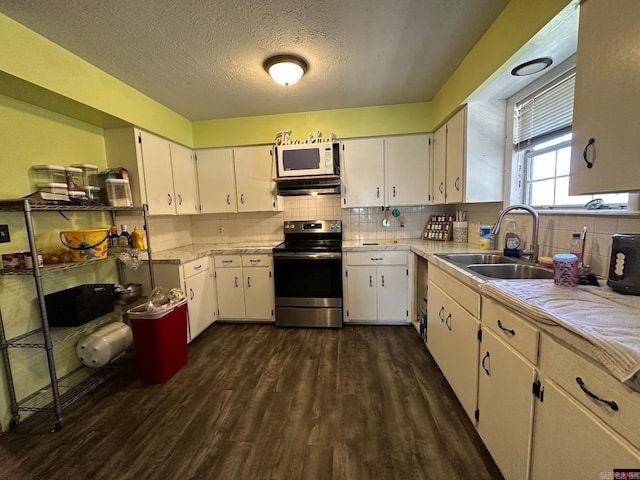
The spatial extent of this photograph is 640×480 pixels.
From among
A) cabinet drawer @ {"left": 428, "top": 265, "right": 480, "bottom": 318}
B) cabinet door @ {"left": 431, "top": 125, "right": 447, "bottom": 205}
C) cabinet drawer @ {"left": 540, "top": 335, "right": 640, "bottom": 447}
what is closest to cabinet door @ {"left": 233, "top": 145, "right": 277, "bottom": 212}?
cabinet door @ {"left": 431, "top": 125, "right": 447, "bottom": 205}

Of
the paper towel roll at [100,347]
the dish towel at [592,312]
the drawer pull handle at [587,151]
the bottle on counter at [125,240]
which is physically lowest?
the paper towel roll at [100,347]

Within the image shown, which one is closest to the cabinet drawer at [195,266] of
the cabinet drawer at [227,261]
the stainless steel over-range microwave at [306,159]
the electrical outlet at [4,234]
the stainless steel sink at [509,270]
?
the cabinet drawer at [227,261]

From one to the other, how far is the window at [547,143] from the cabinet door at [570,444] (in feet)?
3.85

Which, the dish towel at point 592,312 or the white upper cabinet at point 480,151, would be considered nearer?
the dish towel at point 592,312

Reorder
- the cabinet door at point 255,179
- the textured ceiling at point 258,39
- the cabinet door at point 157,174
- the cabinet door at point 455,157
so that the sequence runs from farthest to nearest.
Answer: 1. the cabinet door at point 255,179
2. the cabinet door at point 157,174
3. the cabinet door at point 455,157
4. the textured ceiling at point 258,39

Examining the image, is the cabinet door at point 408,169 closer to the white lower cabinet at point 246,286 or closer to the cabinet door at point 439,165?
the cabinet door at point 439,165

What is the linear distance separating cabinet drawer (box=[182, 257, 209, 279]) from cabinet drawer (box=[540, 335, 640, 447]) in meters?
2.68

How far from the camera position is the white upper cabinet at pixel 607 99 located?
899 millimetres

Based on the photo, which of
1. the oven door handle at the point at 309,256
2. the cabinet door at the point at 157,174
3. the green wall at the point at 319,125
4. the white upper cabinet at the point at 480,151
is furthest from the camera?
the green wall at the point at 319,125

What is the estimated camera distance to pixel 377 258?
111 inches

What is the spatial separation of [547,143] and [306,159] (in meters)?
2.02

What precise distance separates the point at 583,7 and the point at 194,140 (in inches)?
133

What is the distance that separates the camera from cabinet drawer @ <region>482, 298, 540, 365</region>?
0.99m

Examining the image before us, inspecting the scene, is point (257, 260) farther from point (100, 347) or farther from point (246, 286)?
point (100, 347)
